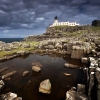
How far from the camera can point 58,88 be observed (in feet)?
92.6

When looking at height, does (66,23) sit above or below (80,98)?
above

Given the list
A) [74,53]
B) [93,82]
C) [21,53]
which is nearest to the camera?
[93,82]

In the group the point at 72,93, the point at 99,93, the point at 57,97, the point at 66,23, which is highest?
the point at 66,23

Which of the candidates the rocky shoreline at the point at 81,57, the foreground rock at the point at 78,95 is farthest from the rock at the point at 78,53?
the foreground rock at the point at 78,95

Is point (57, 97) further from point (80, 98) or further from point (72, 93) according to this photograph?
point (80, 98)

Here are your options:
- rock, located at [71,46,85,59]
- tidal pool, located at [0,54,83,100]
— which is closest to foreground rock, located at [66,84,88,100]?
tidal pool, located at [0,54,83,100]

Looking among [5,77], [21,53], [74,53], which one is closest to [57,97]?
[5,77]

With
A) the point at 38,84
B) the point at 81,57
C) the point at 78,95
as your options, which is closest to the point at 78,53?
the point at 81,57

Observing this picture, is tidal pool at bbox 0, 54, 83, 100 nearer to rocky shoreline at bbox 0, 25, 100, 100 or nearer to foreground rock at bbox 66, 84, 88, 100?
rocky shoreline at bbox 0, 25, 100, 100

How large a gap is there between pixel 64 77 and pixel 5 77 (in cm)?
1846

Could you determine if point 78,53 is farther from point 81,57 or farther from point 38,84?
point 38,84

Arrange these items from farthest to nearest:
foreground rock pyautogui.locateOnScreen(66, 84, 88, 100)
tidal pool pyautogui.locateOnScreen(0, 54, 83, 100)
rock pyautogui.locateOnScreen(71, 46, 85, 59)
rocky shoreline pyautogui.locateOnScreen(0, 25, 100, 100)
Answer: rock pyautogui.locateOnScreen(71, 46, 85, 59) → tidal pool pyautogui.locateOnScreen(0, 54, 83, 100) → foreground rock pyautogui.locateOnScreen(66, 84, 88, 100) → rocky shoreline pyautogui.locateOnScreen(0, 25, 100, 100)

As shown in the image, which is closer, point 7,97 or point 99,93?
point 99,93

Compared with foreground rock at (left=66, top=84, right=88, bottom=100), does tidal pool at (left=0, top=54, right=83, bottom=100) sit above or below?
below
